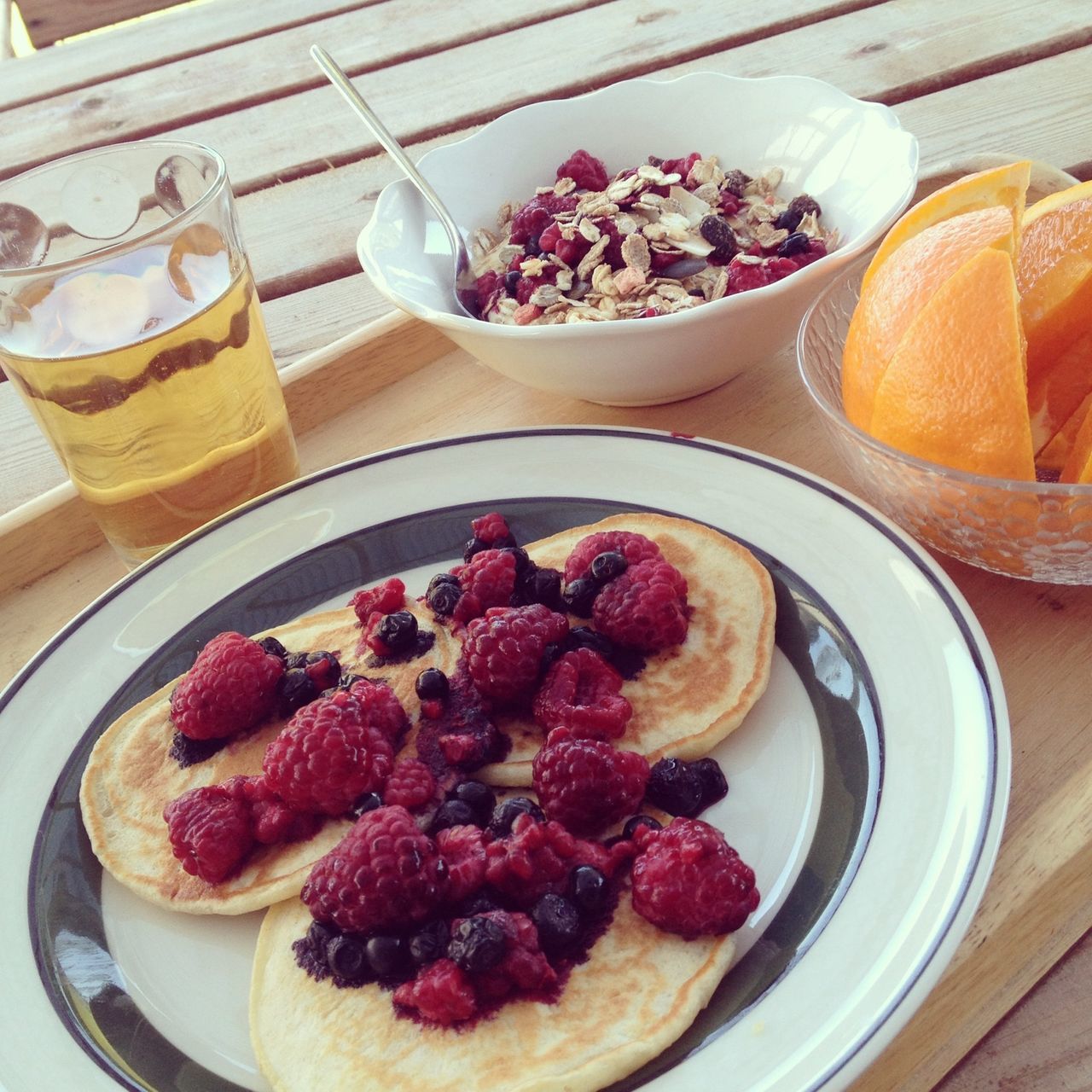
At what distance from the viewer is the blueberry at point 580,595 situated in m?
1.04

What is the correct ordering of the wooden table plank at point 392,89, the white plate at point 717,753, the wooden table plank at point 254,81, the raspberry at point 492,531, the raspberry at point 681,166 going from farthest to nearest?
the wooden table plank at point 254,81
the wooden table plank at point 392,89
the raspberry at point 681,166
the raspberry at point 492,531
the white plate at point 717,753

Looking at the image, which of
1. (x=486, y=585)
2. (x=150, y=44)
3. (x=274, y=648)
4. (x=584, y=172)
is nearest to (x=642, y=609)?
(x=486, y=585)

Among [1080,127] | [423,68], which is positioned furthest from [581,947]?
[423,68]

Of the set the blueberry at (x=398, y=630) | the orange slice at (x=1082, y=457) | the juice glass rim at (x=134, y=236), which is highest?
the juice glass rim at (x=134, y=236)

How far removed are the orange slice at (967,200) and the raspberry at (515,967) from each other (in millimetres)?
671

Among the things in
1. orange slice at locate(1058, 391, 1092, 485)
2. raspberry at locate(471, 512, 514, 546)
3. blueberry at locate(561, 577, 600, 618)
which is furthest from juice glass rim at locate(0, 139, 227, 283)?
orange slice at locate(1058, 391, 1092, 485)

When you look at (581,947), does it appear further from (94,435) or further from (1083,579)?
(94,435)

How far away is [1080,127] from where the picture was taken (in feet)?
5.47

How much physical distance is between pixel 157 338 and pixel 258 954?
0.62 m

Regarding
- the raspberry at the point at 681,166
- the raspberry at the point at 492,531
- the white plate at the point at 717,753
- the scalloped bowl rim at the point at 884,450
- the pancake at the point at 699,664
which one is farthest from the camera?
the raspberry at the point at 681,166

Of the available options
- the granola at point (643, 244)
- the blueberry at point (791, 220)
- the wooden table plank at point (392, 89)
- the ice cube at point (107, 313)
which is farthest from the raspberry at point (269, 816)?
the wooden table plank at point (392, 89)

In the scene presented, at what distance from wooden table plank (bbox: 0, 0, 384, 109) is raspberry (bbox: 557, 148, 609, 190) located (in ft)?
4.50

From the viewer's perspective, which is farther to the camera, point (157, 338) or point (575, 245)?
point (575, 245)

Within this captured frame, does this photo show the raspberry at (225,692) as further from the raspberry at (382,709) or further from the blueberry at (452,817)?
the blueberry at (452,817)
